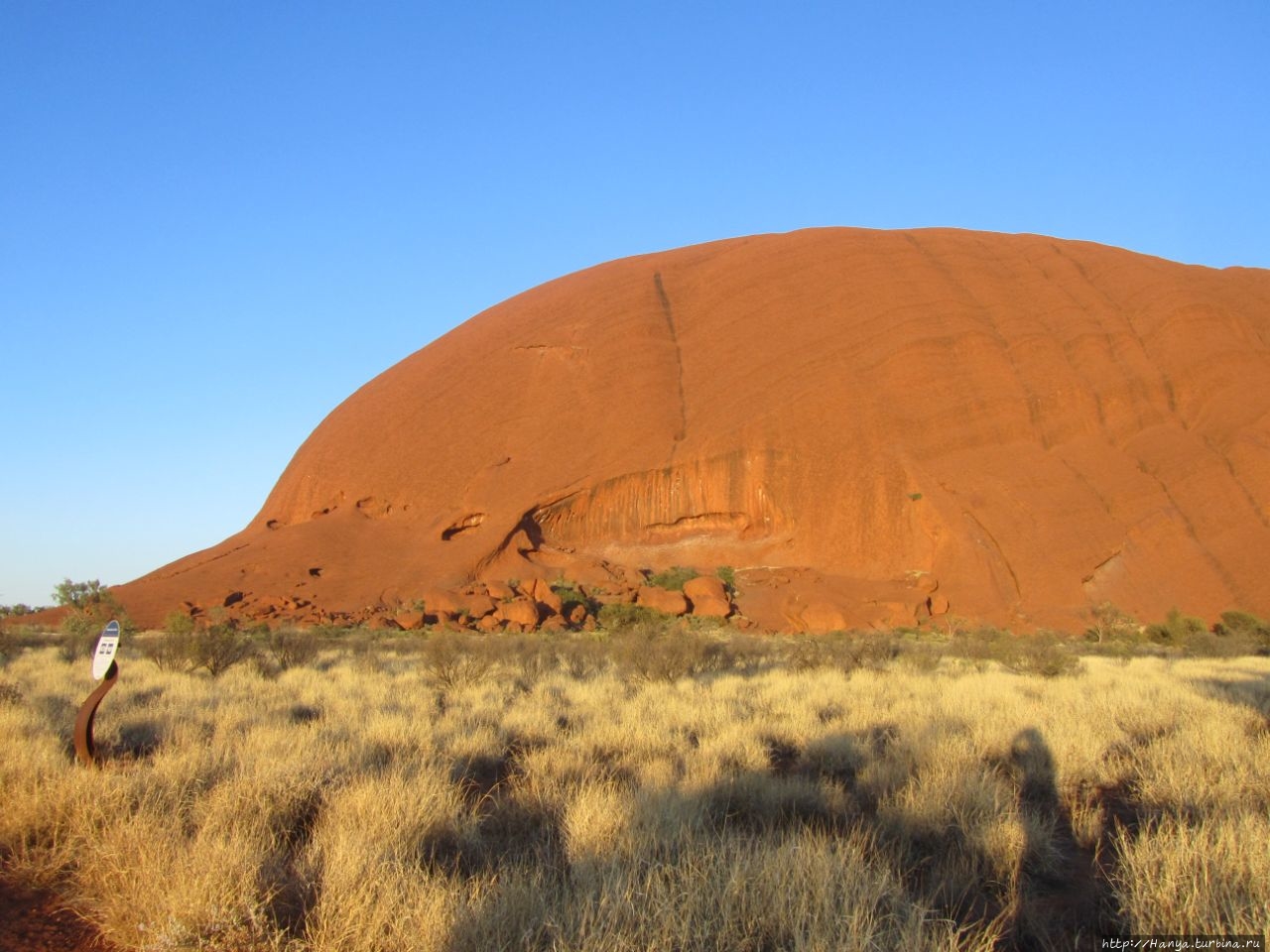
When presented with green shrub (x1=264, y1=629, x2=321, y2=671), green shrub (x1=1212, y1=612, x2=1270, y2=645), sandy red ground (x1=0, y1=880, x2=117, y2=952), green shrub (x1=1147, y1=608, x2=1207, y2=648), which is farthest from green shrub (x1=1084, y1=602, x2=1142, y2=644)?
sandy red ground (x1=0, y1=880, x2=117, y2=952)

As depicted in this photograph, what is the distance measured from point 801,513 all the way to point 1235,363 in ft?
71.3

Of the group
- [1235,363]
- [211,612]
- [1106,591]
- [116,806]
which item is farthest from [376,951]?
[1235,363]

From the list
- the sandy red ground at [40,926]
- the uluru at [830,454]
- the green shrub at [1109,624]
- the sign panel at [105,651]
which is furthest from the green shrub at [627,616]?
the sandy red ground at [40,926]

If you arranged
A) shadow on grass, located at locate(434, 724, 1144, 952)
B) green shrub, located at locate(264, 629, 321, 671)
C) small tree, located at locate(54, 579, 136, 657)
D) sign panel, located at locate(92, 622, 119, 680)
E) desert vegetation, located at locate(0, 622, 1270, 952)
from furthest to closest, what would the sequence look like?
small tree, located at locate(54, 579, 136, 657), green shrub, located at locate(264, 629, 321, 671), sign panel, located at locate(92, 622, 119, 680), shadow on grass, located at locate(434, 724, 1144, 952), desert vegetation, located at locate(0, 622, 1270, 952)

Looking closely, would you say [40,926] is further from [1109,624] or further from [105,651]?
[1109,624]

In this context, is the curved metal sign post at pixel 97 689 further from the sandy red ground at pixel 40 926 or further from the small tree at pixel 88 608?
the small tree at pixel 88 608

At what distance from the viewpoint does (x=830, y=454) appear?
3712 cm

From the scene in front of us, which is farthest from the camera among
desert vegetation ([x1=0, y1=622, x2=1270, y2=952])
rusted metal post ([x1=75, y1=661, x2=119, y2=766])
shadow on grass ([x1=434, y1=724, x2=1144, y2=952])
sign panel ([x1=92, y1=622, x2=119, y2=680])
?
sign panel ([x1=92, y1=622, x2=119, y2=680])

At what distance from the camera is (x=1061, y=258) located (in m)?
46.3

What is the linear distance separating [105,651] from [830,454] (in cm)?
3381

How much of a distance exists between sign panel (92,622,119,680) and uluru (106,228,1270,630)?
1021 inches

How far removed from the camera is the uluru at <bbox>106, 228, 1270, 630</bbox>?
3306cm

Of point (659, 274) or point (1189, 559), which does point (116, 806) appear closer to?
point (1189, 559)

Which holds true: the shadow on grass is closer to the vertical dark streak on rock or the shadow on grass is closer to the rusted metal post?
the rusted metal post
